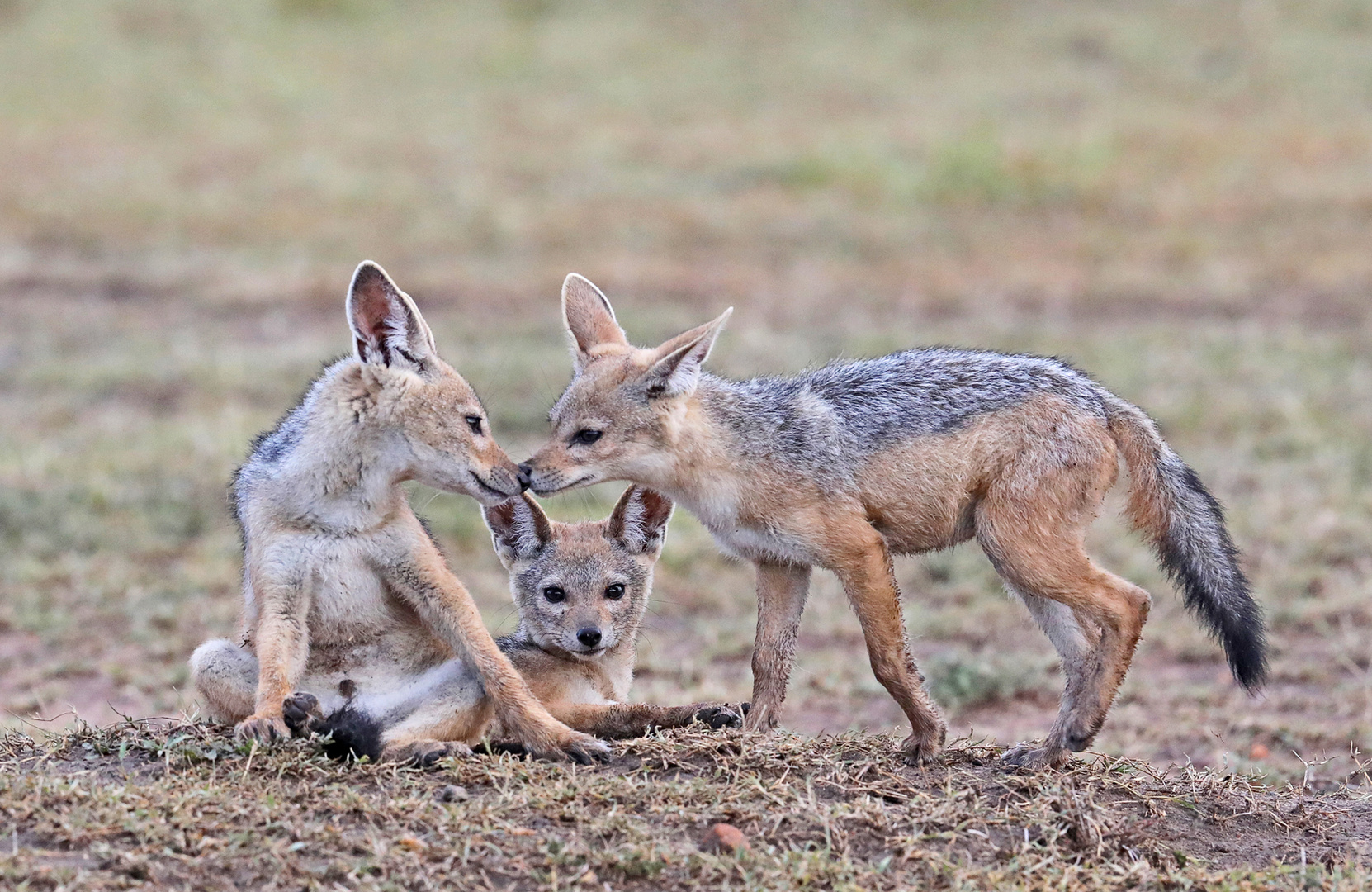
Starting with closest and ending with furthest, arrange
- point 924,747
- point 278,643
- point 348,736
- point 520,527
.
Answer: point 348,736
point 278,643
point 924,747
point 520,527

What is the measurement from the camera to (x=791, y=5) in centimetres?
3003

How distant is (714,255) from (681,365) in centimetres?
1192

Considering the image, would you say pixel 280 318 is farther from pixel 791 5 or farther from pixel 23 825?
pixel 791 5

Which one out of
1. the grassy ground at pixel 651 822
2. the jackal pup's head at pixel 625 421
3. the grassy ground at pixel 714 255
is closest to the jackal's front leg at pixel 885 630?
the grassy ground at pixel 651 822

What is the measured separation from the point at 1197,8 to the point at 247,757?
2698 centimetres

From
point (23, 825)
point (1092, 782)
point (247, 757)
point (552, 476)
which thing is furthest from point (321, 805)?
point (1092, 782)

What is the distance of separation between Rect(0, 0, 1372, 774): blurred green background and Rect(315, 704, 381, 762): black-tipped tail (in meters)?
2.25

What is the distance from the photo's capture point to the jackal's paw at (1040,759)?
586 centimetres

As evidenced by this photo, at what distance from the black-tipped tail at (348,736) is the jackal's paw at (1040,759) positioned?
233 centimetres

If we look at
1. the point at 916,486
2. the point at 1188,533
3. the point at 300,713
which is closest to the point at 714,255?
the point at 916,486

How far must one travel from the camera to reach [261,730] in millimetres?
5398

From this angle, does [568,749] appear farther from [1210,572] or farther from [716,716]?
[1210,572]

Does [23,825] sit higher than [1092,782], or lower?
higher

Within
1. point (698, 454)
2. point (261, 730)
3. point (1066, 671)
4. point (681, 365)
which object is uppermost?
point (681, 365)
